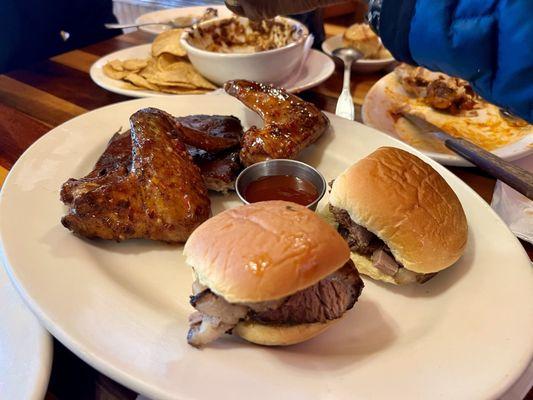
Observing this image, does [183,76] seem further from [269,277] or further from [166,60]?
[269,277]

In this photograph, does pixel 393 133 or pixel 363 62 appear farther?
pixel 363 62

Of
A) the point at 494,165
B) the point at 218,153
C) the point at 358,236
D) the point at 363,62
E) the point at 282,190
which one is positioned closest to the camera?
the point at 358,236

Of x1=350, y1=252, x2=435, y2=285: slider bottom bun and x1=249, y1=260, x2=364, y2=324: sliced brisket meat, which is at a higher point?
x1=249, y1=260, x2=364, y2=324: sliced brisket meat

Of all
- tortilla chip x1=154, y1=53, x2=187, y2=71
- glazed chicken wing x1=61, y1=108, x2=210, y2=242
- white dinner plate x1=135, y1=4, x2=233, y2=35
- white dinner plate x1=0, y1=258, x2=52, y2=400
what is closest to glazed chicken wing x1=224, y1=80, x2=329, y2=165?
glazed chicken wing x1=61, y1=108, x2=210, y2=242

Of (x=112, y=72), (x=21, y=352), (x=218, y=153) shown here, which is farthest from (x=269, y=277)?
(x=112, y=72)

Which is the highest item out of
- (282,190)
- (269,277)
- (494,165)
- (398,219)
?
(269,277)

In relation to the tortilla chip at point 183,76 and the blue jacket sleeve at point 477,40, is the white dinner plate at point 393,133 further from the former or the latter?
the tortilla chip at point 183,76

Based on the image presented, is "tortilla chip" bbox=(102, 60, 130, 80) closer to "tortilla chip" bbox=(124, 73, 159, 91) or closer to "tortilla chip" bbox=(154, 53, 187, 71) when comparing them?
"tortilla chip" bbox=(124, 73, 159, 91)

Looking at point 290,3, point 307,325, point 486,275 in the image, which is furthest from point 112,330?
point 290,3
